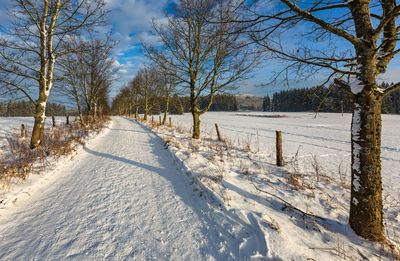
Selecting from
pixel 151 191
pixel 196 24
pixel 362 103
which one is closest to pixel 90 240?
pixel 151 191

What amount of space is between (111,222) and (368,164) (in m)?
3.84

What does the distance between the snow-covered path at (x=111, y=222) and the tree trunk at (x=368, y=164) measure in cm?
196

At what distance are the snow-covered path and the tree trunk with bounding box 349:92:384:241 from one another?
196cm

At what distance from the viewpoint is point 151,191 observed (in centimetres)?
438

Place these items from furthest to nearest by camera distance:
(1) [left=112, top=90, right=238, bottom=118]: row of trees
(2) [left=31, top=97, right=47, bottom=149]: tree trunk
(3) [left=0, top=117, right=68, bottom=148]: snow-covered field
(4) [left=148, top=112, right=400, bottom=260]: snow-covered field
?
1. (1) [left=112, top=90, right=238, bottom=118]: row of trees
2. (3) [left=0, top=117, right=68, bottom=148]: snow-covered field
3. (2) [left=31, top=97, right=47, bottom=149]: tree trunk
4. (4) [left=148, top=112, right=400, bottom=260]: snow-covered field

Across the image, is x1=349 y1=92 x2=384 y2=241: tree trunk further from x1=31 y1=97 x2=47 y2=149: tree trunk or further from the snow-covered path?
x1=31 y1=97 x2=47 y2=149: tree trunk

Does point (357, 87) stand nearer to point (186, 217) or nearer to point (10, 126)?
point (186, 217)

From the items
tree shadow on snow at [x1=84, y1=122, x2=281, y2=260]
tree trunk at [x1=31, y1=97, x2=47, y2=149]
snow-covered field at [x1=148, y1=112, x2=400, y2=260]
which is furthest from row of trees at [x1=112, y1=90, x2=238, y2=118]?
tree shadow on snow at [x1=84, y1=122, x2=281, y2=260]

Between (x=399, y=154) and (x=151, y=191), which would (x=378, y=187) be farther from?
(x=399, y=154)

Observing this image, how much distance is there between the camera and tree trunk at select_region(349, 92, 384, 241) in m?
2.58

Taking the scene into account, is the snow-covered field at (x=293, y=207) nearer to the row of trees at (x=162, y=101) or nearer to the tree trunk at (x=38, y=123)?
the tree trunk at (x=38, y=123)

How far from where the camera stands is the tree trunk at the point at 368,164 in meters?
2.58

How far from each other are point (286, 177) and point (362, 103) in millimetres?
3237

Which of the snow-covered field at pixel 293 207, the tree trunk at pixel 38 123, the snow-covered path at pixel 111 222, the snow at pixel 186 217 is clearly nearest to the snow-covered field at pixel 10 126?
the tree trunk at pixel 38 123
